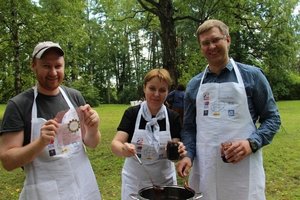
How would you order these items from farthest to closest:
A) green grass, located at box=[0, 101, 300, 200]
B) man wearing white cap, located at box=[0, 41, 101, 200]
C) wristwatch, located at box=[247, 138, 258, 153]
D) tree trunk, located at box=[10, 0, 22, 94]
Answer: tree trunk, located at box=[10, 0, 22, 94] → green grass, located at box=[0, 101, 300, 200] → wristwatch, located at box=[247, 138, 258, 153] → man wearing white cap, located at box=[0, 41, 101, 200]

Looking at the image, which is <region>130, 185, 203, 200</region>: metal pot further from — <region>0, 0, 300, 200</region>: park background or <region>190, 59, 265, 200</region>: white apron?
A: <region>0, 0, 300, 200</region>: park background

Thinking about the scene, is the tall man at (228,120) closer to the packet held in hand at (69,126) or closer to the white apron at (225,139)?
the white apron at (225,139)

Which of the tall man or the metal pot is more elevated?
the tall man

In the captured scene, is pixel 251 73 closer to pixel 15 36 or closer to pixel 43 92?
pixel 43 92

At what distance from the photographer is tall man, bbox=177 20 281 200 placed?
2.57 m

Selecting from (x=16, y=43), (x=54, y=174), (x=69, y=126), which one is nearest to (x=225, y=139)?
(x=69, y=126)

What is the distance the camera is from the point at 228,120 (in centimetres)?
263

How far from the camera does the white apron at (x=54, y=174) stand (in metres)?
2.38

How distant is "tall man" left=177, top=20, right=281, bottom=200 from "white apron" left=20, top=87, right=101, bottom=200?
2.42 ft

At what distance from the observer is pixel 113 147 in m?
2.78

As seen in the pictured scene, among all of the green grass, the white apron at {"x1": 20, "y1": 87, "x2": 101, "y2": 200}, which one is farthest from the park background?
the white apron at {"x1": 20, "y1": 87, "x2": 101, "y2": 200}

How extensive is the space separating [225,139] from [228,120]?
138 millimetres

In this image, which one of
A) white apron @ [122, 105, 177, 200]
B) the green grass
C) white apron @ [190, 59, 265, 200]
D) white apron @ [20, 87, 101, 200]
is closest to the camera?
white apron @ [20, 87, 101, 200]

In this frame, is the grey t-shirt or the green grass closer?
the grey t-shirt
